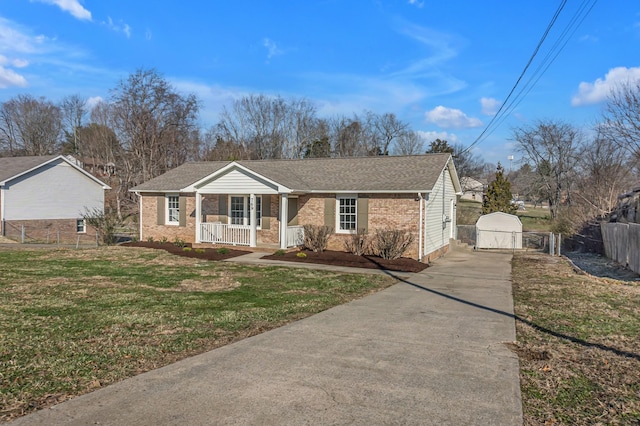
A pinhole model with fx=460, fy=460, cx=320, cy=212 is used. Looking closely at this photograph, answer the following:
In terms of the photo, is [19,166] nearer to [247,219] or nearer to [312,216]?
[247,219]

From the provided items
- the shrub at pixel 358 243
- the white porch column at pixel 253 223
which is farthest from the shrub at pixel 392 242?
the white porch column at pixel 253 223

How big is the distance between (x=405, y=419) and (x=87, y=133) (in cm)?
6342

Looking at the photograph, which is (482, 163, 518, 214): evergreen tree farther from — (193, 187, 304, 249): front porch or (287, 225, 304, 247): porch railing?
(193, 187, 304, 249): front porch

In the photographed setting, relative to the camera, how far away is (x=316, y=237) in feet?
58.8

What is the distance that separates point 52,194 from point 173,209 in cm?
1268

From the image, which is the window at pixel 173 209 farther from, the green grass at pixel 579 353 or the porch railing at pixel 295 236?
the green grass at pixel 579 353

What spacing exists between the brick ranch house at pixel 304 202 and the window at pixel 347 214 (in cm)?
4

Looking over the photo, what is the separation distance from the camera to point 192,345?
634 cm

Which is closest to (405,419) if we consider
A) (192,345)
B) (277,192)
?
(192,345)

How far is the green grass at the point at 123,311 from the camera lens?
5121mm

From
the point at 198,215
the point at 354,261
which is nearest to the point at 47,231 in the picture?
the point at 198,215

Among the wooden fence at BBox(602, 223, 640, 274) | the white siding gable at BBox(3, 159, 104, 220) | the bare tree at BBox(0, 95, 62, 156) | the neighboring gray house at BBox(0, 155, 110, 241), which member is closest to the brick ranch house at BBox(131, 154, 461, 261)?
the wooden fence at BBox(602, 223, 640, 274)

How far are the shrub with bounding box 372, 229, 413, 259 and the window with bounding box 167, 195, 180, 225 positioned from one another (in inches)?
411

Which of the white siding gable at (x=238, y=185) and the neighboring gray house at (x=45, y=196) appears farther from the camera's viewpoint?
the neighboring gray house at (x=45, y=196)
